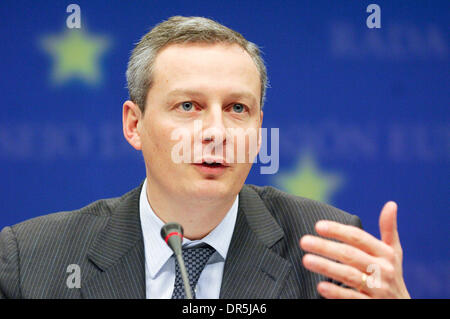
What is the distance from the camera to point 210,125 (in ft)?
6.54

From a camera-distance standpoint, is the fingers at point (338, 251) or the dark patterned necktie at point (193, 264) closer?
the fingers at point (338, 251)

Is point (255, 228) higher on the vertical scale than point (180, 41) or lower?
lower

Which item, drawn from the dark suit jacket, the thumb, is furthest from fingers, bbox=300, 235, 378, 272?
the dark suit jacket

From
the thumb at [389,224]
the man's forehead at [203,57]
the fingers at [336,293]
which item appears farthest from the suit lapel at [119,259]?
the thumb at [389,224]

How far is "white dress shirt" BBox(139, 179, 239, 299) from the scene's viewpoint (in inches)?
82.2

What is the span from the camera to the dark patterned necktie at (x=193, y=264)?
207 cm

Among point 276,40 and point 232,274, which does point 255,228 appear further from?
point 276,40

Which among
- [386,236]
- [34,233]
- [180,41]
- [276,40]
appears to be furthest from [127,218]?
[276,40]

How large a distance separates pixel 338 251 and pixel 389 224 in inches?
8.7

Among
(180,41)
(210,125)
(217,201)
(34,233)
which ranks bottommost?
(34,233)

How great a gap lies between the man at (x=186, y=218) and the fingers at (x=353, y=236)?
0.38 m

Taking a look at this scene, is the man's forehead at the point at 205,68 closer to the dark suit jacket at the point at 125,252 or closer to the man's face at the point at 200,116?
the man's face at the point at 200,116

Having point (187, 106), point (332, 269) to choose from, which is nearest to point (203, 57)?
point (187, 106)
